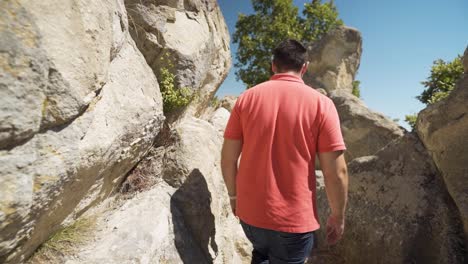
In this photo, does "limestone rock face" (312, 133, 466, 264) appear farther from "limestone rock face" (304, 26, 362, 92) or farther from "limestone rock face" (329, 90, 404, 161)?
"limestone rock face" (304, 26, 362, 92)

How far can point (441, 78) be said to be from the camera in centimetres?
1595

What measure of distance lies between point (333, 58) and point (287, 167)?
861 inches

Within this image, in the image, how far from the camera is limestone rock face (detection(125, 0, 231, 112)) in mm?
5312

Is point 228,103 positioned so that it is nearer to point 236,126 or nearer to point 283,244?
point 236,126

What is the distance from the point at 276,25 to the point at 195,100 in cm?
2252

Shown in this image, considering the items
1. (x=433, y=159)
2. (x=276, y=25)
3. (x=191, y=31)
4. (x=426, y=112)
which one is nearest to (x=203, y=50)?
(x=191, y=31)

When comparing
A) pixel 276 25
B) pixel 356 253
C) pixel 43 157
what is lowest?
pixel 356 253

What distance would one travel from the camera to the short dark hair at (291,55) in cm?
322

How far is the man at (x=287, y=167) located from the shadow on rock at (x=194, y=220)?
41.0 inches

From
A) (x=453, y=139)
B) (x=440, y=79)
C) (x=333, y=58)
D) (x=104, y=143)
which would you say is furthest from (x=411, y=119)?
(x=104, y=143)

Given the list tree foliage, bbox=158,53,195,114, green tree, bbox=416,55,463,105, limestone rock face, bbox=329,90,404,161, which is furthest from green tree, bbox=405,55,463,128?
tree foliage, bbox=158,53,195,114

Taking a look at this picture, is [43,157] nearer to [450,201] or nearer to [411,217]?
[411,217]

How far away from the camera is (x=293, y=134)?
2.96m

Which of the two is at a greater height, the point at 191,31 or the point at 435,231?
the point at 191,31
